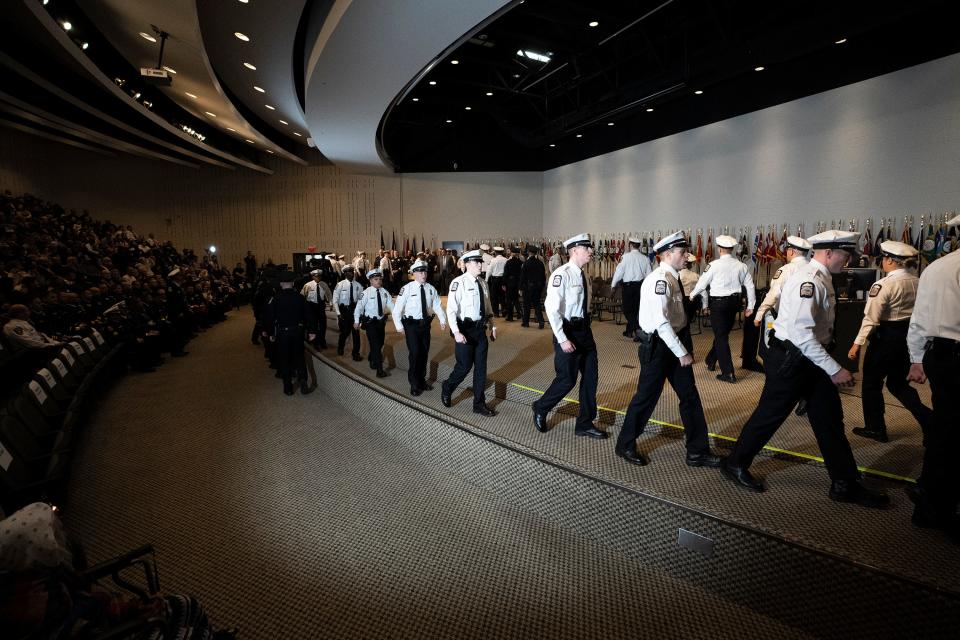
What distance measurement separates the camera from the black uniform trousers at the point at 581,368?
385 centimetres

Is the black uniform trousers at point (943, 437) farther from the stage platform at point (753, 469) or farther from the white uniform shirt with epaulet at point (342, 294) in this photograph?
the white uniform shirt with epaulet at point (342, 294)

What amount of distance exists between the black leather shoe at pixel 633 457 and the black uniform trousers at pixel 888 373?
178 cm

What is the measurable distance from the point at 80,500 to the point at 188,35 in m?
6.79

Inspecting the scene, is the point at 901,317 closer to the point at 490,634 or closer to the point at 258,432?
the point at 490,634

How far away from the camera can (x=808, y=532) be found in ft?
8.25

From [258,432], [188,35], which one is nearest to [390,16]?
[188,35]

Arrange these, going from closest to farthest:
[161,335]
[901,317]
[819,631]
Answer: [819,631], [901,317], [161,335]

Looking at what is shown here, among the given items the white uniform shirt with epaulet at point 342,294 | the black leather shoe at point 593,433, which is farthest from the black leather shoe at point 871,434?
the white uniform shirt with epaulet at point 342,294

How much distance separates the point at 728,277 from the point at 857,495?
116 inches

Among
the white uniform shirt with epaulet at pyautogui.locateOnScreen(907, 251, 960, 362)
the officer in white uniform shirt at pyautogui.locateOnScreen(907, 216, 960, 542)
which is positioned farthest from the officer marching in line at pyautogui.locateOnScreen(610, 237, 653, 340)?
the officer in white uniform shirt at pyautogui.locateOnScreen(907, 216, 960, 542)

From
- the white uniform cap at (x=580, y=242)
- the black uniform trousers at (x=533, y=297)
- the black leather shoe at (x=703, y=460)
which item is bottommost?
the black leather shoe at (x=703, y=460)

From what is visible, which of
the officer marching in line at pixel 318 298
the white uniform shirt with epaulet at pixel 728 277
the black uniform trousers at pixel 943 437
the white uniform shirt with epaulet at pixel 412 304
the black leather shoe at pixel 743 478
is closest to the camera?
the black uniform trousers at pixel 943 437

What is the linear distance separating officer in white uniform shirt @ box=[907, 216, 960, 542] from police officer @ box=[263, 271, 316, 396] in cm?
580

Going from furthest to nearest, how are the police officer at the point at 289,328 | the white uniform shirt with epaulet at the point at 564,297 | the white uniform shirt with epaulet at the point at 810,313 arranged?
the police officer at the point at 289,328, the white uniform shirt with epaulet at the point at 564,297, the white uniform shirt with epaulet at the point at 810,313
